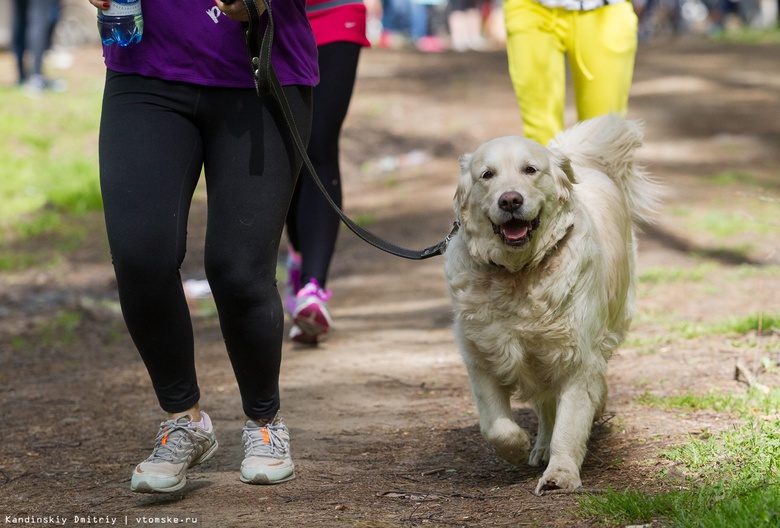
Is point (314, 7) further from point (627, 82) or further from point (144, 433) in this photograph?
point (144, 433)

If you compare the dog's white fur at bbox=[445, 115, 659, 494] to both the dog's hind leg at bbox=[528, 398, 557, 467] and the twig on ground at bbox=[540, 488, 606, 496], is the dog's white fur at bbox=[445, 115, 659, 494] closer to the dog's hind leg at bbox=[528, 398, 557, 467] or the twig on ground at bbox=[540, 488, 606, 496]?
the twig on ground at bbox=[540, 488, 606, 496]

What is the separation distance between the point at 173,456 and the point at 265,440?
1.14 ft

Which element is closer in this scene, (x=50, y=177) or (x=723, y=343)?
(x=723, y=343)

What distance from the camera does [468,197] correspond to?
388cm

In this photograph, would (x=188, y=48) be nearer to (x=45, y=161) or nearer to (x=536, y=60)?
(x=536, y=60)

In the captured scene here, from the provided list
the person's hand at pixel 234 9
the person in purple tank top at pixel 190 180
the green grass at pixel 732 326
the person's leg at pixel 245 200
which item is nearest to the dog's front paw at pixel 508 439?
the person in purple tank top at pixel 190 180

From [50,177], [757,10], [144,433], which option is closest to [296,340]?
[144,433]

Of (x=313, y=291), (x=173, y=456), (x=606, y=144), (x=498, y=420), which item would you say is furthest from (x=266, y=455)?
(x=313, y=291)

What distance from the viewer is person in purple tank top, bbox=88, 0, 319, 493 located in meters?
3.36

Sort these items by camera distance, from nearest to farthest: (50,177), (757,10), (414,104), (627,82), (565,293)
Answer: (565,293), (627,82), (50,177), (414,104), (757,10)

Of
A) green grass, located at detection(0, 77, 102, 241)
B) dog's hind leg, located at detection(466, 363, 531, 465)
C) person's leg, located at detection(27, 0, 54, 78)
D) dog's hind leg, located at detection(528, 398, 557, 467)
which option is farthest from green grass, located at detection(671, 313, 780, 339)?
person's leg, located at detection(27, 0, 54, 78)

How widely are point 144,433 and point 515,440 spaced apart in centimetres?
184

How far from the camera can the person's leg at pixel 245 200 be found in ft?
11.3

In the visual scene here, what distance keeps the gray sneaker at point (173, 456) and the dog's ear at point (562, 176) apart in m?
1.56
